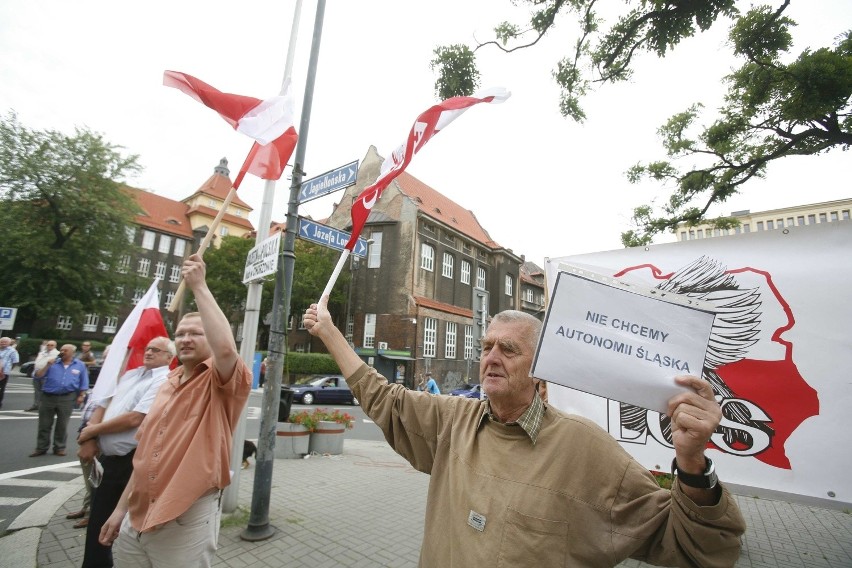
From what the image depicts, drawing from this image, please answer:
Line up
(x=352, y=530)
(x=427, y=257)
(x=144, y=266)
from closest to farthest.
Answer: (x=352, y=530) < (x=427, y=257) < (x=144, y=266)

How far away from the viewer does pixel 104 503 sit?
3.11 m

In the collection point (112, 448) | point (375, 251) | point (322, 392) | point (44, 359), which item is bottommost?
point (322, 392)

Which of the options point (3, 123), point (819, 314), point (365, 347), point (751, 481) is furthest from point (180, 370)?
point (3, 123)

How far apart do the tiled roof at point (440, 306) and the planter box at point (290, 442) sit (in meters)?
22.6

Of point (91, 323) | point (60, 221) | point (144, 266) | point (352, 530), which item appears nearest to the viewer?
point (352, 530)

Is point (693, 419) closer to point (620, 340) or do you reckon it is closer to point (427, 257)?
point (620, 340)

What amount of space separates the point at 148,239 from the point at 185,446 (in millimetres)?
61564

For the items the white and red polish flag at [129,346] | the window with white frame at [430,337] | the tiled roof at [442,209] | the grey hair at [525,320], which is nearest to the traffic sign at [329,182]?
the white and red polish flag at [129,346]

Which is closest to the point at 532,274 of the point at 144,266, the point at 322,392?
the point at 322,392

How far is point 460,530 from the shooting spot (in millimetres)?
1588

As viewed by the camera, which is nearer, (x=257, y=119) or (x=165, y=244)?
(x=257, y=119)

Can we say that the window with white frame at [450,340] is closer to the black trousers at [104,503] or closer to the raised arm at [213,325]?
the black trousers at [104,503]

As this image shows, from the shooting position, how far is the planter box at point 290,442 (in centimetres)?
912

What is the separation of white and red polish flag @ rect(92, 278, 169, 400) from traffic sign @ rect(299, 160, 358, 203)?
201 cm
